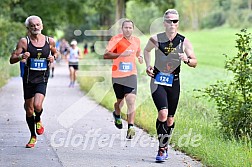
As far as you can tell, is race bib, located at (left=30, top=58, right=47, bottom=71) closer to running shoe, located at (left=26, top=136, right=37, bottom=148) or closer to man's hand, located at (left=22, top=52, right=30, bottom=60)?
man's hand, located at (left=22, top=52, right=30, bottom=60)

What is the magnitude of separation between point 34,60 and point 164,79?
221 centimetres

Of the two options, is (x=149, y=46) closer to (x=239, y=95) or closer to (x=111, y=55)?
(x=111, y=55)

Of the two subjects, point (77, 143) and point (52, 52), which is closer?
point (52, 52)

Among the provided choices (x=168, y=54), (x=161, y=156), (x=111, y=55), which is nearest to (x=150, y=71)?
(x=168, y=54)

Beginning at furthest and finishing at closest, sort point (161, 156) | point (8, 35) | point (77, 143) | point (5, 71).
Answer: point (8, 35) → point (5, 71) → point (77, 143) → point (161, 156)

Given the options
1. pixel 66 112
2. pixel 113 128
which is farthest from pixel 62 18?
pixel 113 128

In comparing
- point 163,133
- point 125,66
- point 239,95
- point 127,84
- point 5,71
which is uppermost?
point 125,66

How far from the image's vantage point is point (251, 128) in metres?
11.1

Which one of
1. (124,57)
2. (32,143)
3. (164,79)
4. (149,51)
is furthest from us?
(124,57)

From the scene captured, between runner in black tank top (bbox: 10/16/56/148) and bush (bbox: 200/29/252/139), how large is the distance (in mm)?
3058

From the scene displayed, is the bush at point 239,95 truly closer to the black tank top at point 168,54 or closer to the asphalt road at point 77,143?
the asphalt road at point 77,143

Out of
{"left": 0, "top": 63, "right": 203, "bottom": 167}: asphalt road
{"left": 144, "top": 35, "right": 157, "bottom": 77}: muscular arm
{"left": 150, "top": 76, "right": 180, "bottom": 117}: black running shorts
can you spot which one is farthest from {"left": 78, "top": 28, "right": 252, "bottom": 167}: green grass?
{"left": 144, "top": 35, "right": 157, "bottom": 77}: muscular arm

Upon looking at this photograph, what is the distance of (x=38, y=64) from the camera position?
1005 centimetres

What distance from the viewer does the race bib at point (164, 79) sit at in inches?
358
